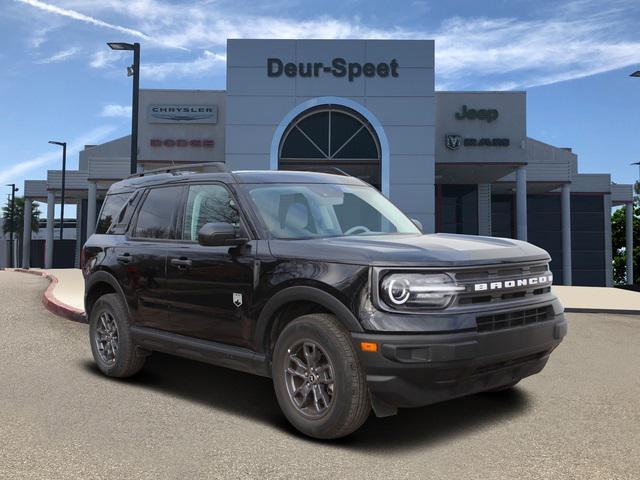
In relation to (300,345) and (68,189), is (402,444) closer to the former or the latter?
(300,345)

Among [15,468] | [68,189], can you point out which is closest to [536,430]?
[15,468]

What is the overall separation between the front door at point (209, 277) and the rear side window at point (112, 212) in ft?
4.04

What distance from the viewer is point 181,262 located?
5.23m

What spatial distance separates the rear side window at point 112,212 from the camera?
650 centimetres

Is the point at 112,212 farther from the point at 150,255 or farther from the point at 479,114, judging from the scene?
the point at 479,114

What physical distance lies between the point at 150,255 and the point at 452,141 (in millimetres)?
26011

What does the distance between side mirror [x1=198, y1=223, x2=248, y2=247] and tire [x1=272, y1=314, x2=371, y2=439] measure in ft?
2.78

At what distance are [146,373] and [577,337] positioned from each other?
6397 mm

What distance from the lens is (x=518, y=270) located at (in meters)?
4.41

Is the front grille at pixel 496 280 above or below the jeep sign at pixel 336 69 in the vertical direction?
below

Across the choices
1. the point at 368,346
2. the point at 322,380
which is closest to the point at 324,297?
the point at 368,346

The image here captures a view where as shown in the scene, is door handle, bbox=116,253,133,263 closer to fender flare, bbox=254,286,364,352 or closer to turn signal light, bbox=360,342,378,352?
fender flare, bbox=254,286,364,352

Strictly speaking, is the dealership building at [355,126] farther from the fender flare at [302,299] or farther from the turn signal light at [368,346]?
the turn signal light at [368,346]

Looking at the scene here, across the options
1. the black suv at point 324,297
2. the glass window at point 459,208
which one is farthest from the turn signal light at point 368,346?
the glass window at point 459,208
